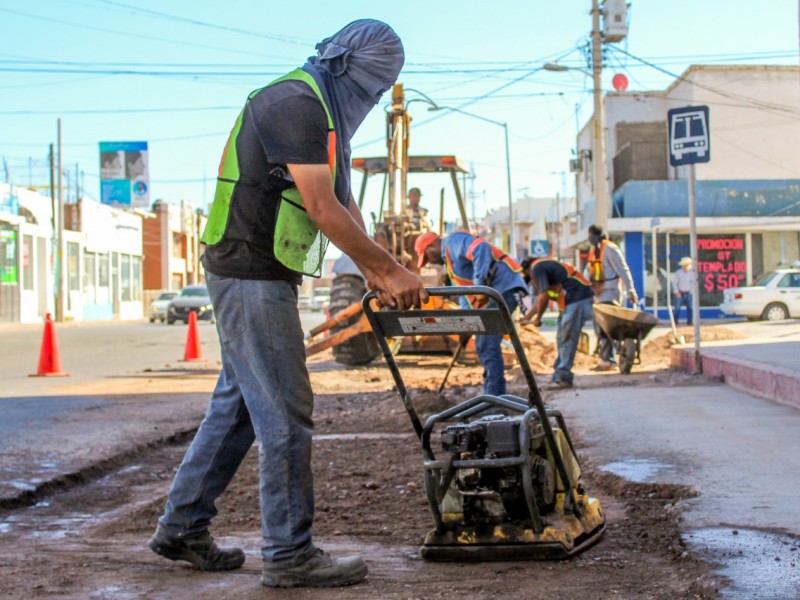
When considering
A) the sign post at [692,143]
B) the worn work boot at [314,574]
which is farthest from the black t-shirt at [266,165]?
the sign post at [692,143]

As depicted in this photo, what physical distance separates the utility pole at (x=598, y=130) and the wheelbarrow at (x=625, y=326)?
13.3m

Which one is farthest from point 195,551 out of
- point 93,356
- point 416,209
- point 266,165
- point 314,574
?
point 93,356

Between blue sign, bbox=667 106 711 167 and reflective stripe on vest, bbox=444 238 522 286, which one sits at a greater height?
blue sign, bbox=667 106 711 167

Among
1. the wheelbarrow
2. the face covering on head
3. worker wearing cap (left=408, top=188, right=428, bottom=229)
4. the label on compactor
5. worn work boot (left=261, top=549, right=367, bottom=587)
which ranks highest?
worker wearing cap (left=408, top=188, right=428, bottom=229)

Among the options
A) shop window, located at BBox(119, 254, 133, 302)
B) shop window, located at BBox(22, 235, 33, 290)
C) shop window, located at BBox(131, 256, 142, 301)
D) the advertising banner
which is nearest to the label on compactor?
the advertising banner

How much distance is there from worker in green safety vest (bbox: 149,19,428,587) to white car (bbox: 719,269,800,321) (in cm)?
2516

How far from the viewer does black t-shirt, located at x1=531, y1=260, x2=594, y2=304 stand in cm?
1059

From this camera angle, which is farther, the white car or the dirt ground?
the white car

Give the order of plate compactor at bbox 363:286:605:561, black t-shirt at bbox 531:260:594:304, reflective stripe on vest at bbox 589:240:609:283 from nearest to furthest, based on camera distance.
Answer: plate compactor at bbox 363:286:605:561 < black t-shirt at bbox 531:260:594:304 < reflective stripe on vest at bbox 589:240:609:283

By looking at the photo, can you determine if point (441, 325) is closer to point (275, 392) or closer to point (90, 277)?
point (275, 392)

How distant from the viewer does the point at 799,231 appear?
3130 centimetres

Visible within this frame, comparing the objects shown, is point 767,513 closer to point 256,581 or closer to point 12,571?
point 256,581

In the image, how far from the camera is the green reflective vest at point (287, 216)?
3.46 metres

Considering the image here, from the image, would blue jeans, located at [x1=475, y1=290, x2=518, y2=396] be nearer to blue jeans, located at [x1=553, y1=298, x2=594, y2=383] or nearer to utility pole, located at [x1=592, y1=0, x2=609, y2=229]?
blue jeans, located at [x1=553, y1=298, x2=594, y2=383]
